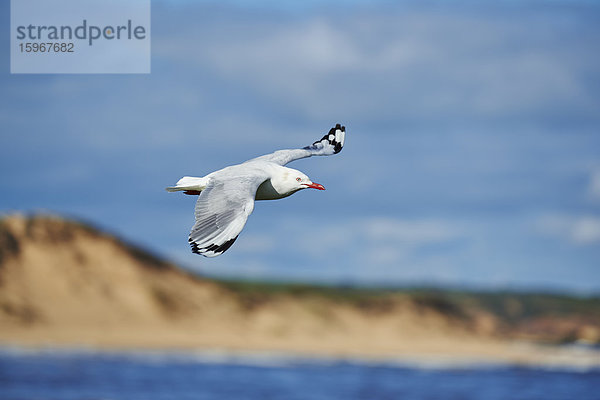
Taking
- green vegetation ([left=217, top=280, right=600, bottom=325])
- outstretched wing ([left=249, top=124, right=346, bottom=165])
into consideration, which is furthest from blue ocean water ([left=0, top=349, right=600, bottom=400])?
outstretched wing ([left=249, top=124, right=346, bottom=165])

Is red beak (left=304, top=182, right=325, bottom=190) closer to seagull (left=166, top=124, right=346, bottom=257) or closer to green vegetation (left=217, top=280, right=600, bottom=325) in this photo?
seagull (left=166, top=124, right=346, bottom=257)

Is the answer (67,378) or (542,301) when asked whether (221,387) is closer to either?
(67,378)

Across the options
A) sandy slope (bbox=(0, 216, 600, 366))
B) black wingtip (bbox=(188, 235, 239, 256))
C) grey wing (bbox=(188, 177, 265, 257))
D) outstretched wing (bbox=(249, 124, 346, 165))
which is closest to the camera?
black wingtip (bbox=(188, 235, 239, 256))

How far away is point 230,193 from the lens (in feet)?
24.9

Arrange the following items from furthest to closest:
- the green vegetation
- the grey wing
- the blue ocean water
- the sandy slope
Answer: the green vegetation
the sandy slope
the blue ocean water
the grey wing

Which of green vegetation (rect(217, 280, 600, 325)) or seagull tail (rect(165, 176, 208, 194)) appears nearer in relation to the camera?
seagull tail (rect(165, 176, 208, 194))

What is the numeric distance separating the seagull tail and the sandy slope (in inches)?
1548

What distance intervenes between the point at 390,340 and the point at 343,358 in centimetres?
965

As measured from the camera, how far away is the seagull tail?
325 inches

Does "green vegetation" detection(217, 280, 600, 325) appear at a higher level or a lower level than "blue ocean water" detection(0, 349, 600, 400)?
higher

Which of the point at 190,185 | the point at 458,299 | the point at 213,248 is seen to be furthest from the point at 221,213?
the point at 458,299

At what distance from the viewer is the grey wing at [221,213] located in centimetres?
688

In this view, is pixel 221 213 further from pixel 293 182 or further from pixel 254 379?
pixel 254 379

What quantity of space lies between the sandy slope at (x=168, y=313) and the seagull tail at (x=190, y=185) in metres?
39.3
